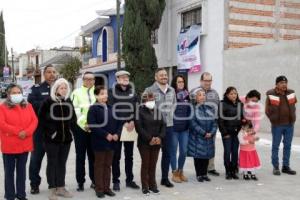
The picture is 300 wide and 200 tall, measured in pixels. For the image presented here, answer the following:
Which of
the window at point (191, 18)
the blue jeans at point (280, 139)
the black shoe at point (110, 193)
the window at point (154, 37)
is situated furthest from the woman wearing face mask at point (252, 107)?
the window at point (154, 37)

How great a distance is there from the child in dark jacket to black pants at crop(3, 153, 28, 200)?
1.04 meters

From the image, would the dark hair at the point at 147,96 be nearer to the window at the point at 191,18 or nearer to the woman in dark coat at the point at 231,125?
the woman in dark coat at the point at 231,125

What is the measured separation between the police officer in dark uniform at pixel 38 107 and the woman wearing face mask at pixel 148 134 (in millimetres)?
1442

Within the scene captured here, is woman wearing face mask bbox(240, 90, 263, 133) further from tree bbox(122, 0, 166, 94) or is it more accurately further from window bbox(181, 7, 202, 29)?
tree bbox(122, 0, 166, 94)

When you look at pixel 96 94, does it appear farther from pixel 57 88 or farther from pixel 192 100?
pixel 192 100

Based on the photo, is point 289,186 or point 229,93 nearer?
point 289,186

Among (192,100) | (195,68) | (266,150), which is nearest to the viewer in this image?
(192,100)

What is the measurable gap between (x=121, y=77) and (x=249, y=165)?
9.01 ft

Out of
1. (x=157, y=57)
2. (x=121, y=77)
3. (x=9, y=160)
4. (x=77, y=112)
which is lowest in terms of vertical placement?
(x=9, y=160)

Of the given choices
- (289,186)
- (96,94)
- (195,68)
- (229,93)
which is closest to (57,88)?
(96,94)

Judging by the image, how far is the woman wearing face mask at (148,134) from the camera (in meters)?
6.43

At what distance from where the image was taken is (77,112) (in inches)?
264

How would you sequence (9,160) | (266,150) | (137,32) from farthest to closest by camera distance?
(137,32) < (266,150) < (9,160)

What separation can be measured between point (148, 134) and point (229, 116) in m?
1.77
